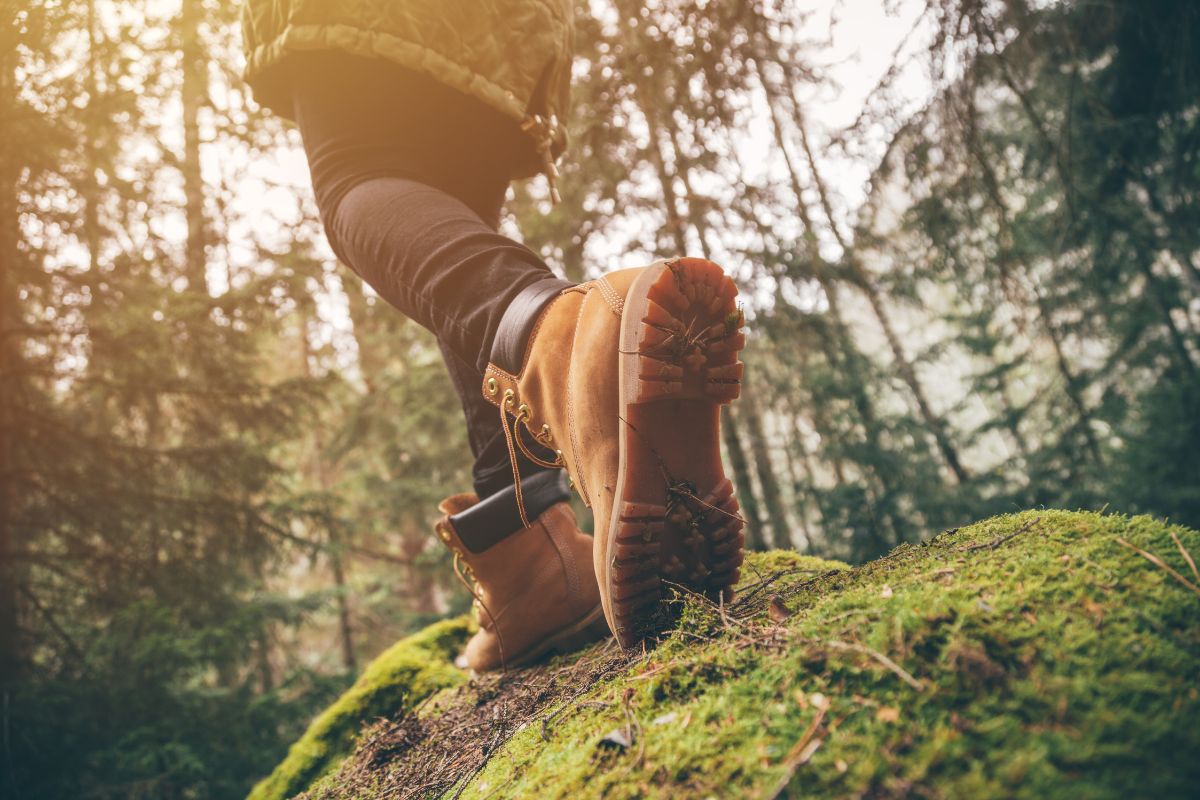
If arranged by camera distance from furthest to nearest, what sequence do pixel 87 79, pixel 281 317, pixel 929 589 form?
1. pixel 281 317
2. pixel 87 79
3. pixel 929 589

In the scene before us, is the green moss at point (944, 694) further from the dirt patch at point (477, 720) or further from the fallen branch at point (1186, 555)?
the dirt patch at point (477, 720)

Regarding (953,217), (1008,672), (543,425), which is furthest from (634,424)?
(953,217)

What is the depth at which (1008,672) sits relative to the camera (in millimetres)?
682

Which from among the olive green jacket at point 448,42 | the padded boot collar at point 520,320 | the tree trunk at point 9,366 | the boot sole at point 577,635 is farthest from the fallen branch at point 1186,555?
the tree trunk at point 9,366

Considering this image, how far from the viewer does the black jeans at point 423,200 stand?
1328mm

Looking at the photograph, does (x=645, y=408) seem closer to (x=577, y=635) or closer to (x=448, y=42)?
(x=577, y=635)

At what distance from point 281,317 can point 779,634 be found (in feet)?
22.4

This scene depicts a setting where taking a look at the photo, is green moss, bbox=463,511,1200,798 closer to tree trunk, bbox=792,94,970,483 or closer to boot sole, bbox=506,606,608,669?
boot sole, bbox=506,606,608,669

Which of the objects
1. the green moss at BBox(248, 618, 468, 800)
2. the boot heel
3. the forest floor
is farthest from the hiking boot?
the boot heel

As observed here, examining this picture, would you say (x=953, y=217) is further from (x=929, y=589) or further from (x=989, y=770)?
(x=989, y=770)

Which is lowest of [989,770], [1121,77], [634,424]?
[989,770]

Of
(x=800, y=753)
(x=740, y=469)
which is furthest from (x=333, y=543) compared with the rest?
(x=800, y=753)

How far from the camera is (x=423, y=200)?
1.43 meters

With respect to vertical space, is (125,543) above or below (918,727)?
above
